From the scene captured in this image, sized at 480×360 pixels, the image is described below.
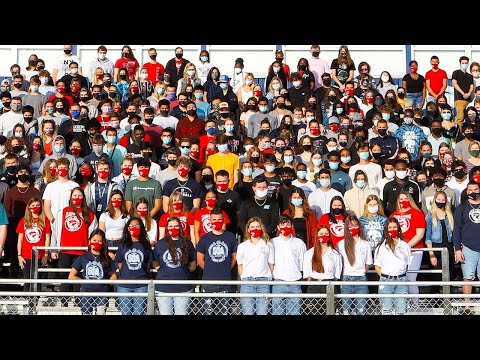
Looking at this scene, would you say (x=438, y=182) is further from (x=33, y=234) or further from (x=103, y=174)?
(x=33, y=234)

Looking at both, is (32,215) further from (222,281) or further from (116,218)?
(222,281)

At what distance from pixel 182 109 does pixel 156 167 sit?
2.73 m

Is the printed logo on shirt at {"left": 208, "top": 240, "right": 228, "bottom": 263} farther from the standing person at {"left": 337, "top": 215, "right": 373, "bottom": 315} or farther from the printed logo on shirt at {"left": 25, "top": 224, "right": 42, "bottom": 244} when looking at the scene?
the printed logo on shirt at {"left": 25, "top": 224, "right": 42, "bottom": 244}

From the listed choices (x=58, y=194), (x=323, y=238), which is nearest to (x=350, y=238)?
(x=323, y=238)

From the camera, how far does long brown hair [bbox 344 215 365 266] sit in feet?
48.2

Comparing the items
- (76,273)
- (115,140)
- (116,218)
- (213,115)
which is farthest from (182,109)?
(76,273)

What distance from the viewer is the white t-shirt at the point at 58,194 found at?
16.2 metres

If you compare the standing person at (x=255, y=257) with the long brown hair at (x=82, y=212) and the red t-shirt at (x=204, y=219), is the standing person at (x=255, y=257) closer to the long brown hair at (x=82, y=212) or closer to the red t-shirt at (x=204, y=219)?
the red t-shirt at (x=204, y=219)

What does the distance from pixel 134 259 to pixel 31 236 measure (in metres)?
2.07

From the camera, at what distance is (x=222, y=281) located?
1331 cm

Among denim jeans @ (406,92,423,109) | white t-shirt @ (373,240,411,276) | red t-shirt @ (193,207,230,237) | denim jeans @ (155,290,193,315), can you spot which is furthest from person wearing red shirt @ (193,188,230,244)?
denim jeans @ (406,92,423,109)
